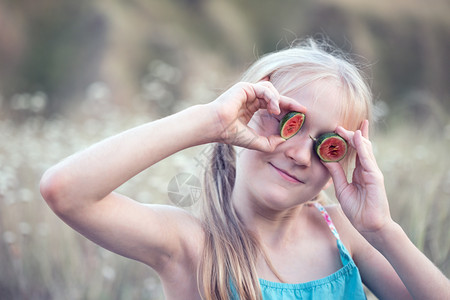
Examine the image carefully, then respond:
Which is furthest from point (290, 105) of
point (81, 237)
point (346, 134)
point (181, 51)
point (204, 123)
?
point (181, 51)

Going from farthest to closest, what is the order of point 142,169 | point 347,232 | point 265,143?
point 347,232
point 265,143
point 142,169

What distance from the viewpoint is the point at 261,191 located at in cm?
220

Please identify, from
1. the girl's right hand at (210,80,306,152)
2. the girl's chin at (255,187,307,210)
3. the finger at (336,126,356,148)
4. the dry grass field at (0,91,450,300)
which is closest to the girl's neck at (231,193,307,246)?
the girl's chin at (255,187,307,210)

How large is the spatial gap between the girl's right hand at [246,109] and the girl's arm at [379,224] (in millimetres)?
295

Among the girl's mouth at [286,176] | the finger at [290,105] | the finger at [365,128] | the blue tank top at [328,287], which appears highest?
the finger at [290,105]

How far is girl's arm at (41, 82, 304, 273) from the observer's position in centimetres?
175

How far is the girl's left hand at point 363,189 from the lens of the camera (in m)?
2.19

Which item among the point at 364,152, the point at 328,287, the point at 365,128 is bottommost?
the point at 328,287

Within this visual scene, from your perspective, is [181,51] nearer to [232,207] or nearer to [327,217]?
[327,217]

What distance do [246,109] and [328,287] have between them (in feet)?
3.00

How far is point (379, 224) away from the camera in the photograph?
2.17m

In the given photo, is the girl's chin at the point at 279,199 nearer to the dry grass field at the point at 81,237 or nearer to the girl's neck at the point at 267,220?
the girl's neck at the point at 267,220

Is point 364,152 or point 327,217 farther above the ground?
point 364,152

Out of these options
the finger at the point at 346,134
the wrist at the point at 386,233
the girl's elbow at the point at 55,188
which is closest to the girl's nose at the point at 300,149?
the finger at the point at 346,134
